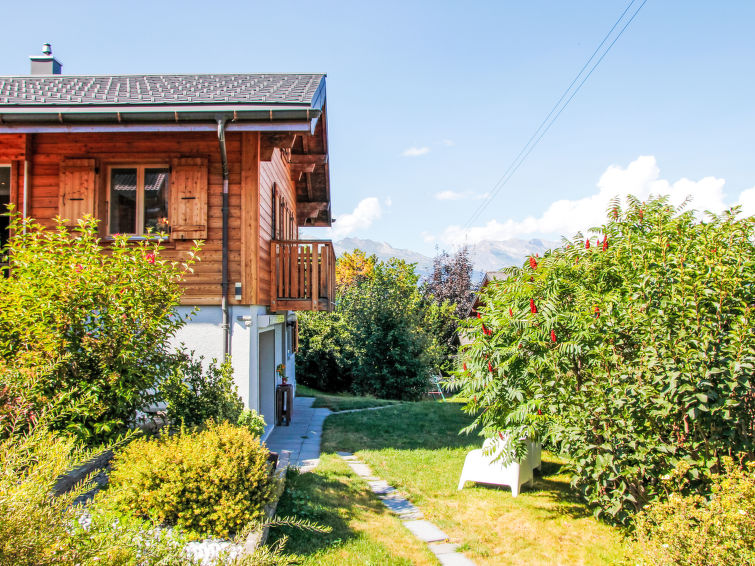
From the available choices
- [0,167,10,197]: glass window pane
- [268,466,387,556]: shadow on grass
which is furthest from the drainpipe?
[0,167,10,197]: glass window pane

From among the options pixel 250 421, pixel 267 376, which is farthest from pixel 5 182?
pixel 267 376

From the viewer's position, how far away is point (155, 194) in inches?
351

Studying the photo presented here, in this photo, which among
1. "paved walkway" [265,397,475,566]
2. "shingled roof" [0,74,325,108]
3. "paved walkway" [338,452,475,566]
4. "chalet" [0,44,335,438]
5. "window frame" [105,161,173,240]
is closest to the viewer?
"paved walkway" [338,452,475,566]

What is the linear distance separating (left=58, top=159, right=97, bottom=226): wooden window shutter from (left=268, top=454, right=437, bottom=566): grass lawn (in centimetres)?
541

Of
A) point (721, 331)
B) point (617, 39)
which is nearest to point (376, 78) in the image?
point (617, 39)

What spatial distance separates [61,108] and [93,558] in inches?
296

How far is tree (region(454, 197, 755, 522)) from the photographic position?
4953 mm

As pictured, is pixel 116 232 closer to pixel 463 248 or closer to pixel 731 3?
pixel 731 3

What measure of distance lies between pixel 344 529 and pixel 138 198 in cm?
627

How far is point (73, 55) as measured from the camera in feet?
44.4

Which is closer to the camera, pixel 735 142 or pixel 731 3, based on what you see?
pixel 731 3

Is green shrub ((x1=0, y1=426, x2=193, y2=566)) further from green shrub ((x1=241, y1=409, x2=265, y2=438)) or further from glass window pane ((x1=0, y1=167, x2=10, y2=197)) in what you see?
glass window pane ((x1=0, y1=167, x2=10, y2=197))

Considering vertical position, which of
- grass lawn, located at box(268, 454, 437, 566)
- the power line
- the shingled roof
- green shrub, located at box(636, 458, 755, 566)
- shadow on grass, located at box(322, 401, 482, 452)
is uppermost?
the power line

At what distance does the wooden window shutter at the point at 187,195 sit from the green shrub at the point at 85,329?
9.66ft
